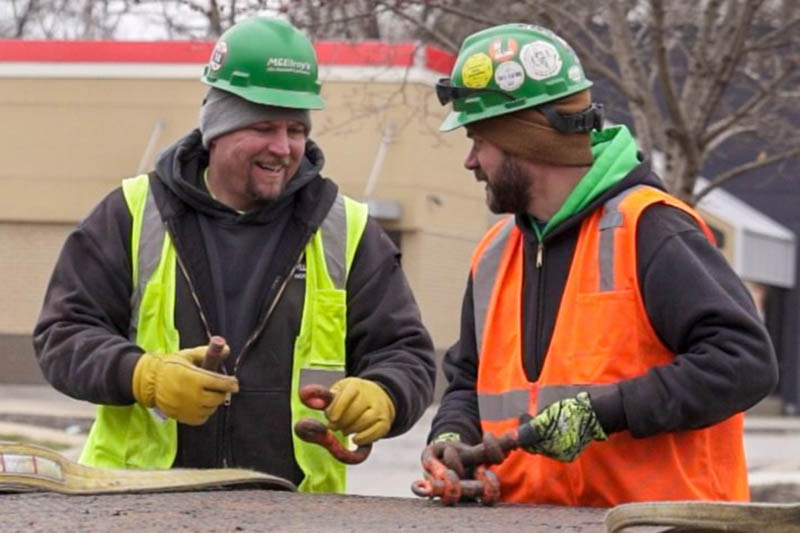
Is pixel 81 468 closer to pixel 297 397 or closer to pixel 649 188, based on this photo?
pixel 297 397

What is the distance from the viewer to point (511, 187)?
4.03 metres

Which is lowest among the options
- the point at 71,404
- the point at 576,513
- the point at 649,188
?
the point at 71,404

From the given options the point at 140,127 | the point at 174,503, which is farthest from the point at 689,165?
the point at 140,127

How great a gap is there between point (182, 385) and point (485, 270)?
2.36 ft

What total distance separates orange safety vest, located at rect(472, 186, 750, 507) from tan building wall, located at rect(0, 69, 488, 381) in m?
23.6

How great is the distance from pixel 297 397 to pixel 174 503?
1.26m

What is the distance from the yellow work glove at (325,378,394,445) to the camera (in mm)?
4199

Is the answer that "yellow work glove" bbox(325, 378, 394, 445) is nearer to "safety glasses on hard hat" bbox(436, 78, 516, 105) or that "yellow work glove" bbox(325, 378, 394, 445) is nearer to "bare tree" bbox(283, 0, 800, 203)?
"safety glasses on hard hat" bbox(436, 78, 516, 105)

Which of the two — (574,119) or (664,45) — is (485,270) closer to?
(574,119)

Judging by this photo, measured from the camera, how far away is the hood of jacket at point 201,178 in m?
4.57

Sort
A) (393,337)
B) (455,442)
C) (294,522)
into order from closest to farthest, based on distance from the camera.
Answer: (294,522) → (455,442) → (393,337)

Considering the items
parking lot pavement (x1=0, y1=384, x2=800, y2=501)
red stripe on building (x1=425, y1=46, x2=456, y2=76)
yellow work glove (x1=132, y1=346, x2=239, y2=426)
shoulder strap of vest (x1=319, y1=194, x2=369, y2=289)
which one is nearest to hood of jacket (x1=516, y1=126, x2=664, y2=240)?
shoulder strap of vest (x1=319, y1=194, x2=369, y2=289)

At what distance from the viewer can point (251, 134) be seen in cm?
458

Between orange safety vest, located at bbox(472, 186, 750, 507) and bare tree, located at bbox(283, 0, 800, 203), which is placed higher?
bare tree, located at bbox(283, 0, 800, 203)
